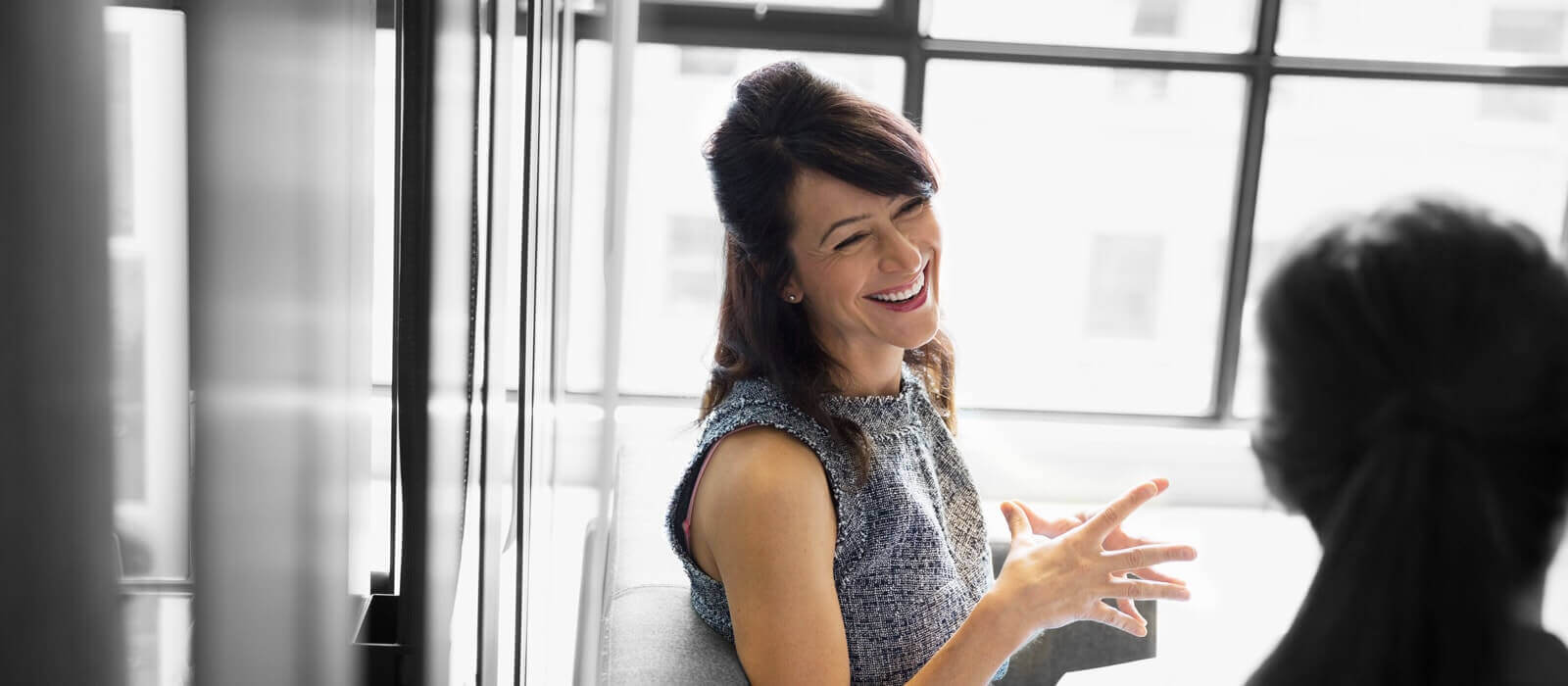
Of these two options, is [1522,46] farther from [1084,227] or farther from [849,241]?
[849,241]

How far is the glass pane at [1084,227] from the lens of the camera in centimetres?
307

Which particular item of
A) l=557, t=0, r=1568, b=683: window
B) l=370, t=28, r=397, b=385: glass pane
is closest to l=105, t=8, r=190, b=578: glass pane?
l=370, t=28, r=397, b=385: glass pane

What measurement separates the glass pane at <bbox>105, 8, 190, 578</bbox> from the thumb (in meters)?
1.16

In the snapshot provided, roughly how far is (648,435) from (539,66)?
2151 millimetres

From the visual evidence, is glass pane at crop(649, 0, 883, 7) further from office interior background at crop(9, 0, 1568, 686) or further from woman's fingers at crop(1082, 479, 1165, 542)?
woman's fingers at crop(1082, 479, 1165, 542)

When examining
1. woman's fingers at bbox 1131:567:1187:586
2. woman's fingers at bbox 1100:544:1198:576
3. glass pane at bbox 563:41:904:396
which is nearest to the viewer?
woman's fingers at bbox 1100:544:1198:576

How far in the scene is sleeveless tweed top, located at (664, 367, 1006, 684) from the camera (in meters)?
1.25

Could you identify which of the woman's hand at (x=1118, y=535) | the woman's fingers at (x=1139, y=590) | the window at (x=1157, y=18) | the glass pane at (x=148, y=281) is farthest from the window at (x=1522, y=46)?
the glass pane at (x=148, y=281)

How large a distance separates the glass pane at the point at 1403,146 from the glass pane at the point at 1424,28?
0.09m

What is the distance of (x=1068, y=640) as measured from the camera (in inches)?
75.2

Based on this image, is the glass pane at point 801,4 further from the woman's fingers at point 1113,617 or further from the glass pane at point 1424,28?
the woman's fingers at point 1113,617

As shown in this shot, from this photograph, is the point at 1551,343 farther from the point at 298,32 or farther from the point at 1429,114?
the point at 1429,114

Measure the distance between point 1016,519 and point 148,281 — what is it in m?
1.23

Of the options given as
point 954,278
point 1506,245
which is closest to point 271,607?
point 1506,245
